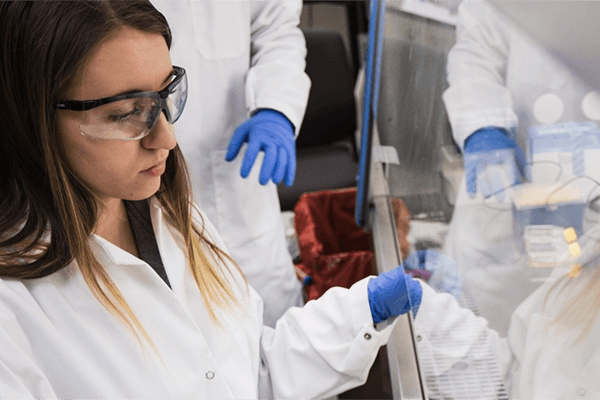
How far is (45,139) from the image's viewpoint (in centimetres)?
79

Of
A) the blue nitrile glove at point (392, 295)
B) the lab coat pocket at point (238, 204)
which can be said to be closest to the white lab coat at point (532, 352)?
the blue nitrile glove at point (392, 295)

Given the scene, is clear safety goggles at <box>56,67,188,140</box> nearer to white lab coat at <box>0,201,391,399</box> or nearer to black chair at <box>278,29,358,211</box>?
white lab coat at <box>0,201,391,399</box>

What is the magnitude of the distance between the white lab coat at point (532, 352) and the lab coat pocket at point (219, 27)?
90 centimetres

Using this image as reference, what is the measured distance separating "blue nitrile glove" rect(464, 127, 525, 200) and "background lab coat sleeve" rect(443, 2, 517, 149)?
15mm

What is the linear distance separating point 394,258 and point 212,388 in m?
0.67

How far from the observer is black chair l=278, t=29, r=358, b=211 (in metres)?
2.73

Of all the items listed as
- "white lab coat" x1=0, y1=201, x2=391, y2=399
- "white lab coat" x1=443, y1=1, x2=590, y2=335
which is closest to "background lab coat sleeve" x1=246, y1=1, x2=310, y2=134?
"white lab coat" x1=0, y1=201, x2=391, y2=399

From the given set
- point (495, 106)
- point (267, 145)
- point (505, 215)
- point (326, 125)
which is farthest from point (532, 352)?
point (326, 125)

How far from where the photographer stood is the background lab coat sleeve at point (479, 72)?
2.04ft

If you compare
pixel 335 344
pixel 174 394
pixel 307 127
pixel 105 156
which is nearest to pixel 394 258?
pixel 335 344

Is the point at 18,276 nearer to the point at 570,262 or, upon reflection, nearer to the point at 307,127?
the point at 570,262

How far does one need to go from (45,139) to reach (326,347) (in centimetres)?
65

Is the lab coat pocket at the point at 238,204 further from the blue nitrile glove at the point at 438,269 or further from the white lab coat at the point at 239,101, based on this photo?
the blue nitrile glove at the point at 438,269

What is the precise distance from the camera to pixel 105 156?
0.87m
